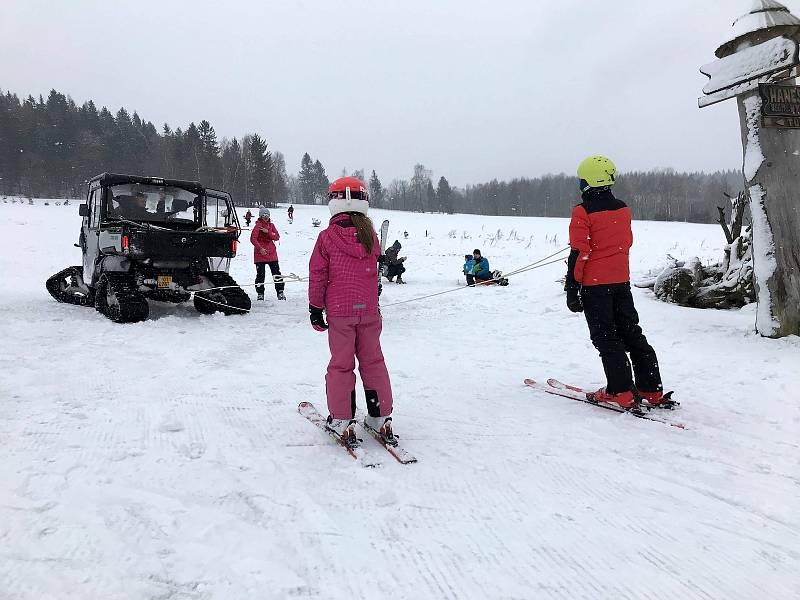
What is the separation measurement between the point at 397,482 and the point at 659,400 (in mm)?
2599

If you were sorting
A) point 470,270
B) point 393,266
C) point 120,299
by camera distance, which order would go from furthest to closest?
point 393,266 → point 470,270 → point 120,299

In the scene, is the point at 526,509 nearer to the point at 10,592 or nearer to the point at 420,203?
the point at 10,592

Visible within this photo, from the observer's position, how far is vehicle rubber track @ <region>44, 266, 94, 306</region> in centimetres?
905

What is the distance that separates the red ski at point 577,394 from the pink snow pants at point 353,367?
1.94 metres

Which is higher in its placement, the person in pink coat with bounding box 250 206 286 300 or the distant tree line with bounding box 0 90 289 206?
the distant tree line with bounding box 0 90 289 206

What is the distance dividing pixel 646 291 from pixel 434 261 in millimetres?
11823

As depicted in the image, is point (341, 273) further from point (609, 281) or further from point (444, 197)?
point (444, 197)

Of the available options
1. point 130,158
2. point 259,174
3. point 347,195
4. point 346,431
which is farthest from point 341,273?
point 130,158

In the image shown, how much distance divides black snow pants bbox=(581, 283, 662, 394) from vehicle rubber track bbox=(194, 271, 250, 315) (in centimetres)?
607

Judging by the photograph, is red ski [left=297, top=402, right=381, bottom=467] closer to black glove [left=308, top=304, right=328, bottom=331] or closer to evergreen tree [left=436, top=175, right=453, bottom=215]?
black glove [left=308, top=304, right=328, bottom=331]

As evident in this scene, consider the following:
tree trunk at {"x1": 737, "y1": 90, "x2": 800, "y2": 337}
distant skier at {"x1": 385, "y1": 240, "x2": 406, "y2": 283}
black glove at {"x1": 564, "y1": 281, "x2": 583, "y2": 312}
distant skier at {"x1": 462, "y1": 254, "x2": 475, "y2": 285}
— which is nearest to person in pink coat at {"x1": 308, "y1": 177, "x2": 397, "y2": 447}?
black glove at {"x1": 564, "y1": 281, "x2": 583, "y2": 312}

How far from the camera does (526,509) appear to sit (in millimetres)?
2627

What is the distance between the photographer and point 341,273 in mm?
3512

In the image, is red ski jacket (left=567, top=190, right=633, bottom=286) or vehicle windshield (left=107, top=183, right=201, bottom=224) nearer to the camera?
red ski jacket (left=567, top=190, right=633, bottom=286)
